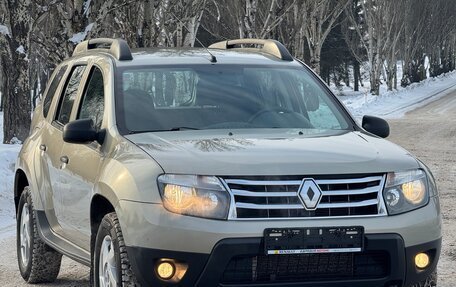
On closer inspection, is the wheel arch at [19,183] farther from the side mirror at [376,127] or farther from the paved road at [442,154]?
the paved road at [442,154]

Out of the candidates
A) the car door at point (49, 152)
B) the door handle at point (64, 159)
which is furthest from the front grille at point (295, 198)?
the car door at point (49, 152)

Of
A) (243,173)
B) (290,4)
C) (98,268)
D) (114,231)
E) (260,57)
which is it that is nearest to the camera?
(243,173)

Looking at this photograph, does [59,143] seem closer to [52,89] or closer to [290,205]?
[52,89]

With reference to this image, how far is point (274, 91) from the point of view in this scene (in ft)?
19.1

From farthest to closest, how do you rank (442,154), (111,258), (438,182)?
(442,154) < (438,182) < (111,258)

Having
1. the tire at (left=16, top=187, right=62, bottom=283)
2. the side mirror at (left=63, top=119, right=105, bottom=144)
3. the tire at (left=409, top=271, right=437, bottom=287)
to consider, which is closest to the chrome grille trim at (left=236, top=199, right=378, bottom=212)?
the tire at (left=409, top=271, right=437, bottom=287)

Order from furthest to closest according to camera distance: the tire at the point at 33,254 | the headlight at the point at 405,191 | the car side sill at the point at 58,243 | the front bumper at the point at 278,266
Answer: the tire at the point at 33,254, the car side sill at the point at 58,243, the headlight at the point at 405,191, the front bumper at the point at 278,266

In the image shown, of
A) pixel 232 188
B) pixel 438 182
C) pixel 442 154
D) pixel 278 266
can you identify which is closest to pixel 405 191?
pixel 278 266

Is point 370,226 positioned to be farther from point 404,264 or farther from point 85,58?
point 85,58

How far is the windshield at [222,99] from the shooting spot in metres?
5.41

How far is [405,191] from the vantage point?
460 cm

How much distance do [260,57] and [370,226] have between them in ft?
6.63

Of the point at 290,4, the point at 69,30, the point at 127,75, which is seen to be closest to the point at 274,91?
the point at 127,75

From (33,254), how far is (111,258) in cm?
207
